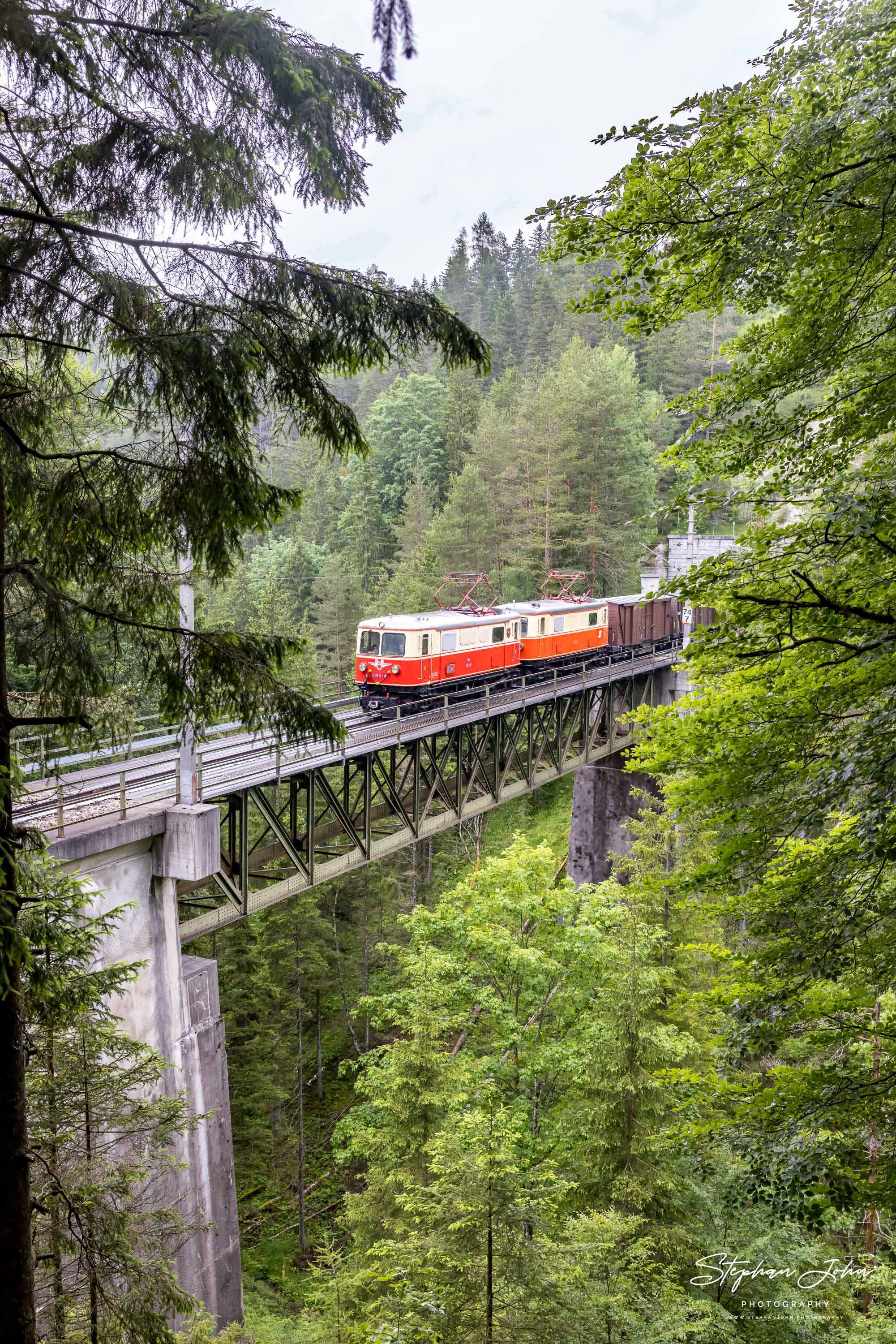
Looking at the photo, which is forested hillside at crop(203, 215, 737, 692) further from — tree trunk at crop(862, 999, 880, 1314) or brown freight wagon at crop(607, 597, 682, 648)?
tree trunk at crop(862, 999, 880, 1314)

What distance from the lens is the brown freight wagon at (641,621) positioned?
31500 millimetres

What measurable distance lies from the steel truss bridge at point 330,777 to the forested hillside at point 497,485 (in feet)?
25.6

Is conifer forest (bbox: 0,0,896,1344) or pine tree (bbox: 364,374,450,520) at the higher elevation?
pine tree (bbox: 364,374,450,520)

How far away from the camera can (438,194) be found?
7.50 meters

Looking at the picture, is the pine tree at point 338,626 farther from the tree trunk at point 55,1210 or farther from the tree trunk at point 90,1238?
the tree trunk at point 55,1210

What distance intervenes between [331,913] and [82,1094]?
2324 centimetres

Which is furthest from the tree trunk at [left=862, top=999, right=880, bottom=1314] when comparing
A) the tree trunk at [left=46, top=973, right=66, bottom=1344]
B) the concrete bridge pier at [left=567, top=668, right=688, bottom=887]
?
the concrete bridge pier at [left=567, top=668, right=688, bottom=887]

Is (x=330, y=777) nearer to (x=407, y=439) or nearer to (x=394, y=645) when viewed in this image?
(x=394, y=645)

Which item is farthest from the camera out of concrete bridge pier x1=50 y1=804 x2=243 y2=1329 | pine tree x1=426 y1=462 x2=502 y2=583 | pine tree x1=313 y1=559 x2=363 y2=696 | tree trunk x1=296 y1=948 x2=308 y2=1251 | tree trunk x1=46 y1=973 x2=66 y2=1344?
pine tree x1=426 y1=462 x2=502 y2=583

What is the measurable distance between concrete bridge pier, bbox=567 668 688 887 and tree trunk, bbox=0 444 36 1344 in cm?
2367

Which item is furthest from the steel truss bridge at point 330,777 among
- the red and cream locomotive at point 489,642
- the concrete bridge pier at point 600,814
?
the concrete bridge pier at point 600,814

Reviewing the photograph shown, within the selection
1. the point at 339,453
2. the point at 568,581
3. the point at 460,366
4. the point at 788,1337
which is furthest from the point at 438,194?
the point at 568,581

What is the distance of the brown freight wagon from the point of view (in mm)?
31500

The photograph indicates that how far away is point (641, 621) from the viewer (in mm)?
33219
